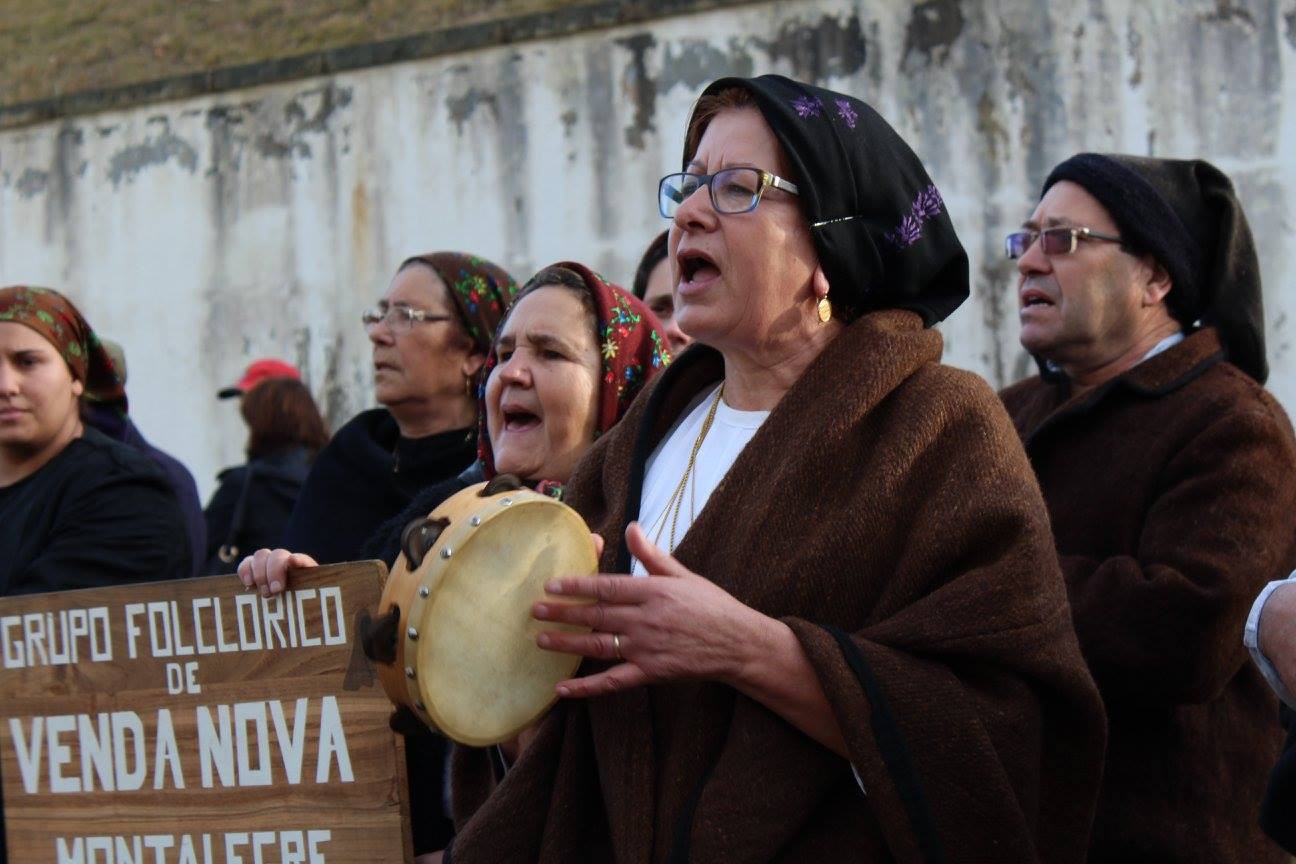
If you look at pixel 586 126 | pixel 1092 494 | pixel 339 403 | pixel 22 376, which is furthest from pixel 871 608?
pixel 339 403

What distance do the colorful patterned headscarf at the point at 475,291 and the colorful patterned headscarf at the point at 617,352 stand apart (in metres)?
0.86

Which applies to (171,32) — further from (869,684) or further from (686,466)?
(869,684)

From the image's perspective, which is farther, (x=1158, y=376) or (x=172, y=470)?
(x=172, y=470)

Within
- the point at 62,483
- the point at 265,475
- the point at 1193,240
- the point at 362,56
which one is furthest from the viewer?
the point at 362,56

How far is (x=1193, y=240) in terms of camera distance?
3842mm

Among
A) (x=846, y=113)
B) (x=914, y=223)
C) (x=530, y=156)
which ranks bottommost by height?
(x=914, y=223)

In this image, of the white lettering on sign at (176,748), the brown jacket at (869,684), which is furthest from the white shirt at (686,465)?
the white lettering on sign at (176,748)

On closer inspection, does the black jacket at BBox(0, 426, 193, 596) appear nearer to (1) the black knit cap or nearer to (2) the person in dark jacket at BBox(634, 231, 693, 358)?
(2) the person in dark jacket at BBox(634, 231, 693, 358)

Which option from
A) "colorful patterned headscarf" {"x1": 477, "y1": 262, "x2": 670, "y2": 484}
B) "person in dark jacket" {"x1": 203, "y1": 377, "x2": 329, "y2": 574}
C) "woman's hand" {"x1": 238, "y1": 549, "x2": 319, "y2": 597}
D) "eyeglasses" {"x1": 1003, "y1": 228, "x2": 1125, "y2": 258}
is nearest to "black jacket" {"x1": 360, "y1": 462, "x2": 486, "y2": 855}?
"colorful patterned headscarf" {"x1": 477, "y1": 262, "x2": 670, "y2": 484}

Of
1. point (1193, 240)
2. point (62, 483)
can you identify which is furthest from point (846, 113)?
A: point (62, 483)

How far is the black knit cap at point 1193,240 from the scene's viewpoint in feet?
12.5

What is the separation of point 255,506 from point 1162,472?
166 inches

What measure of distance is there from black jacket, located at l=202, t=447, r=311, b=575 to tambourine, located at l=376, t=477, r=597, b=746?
4.01m

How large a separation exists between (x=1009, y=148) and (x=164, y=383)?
5911 millimetres
